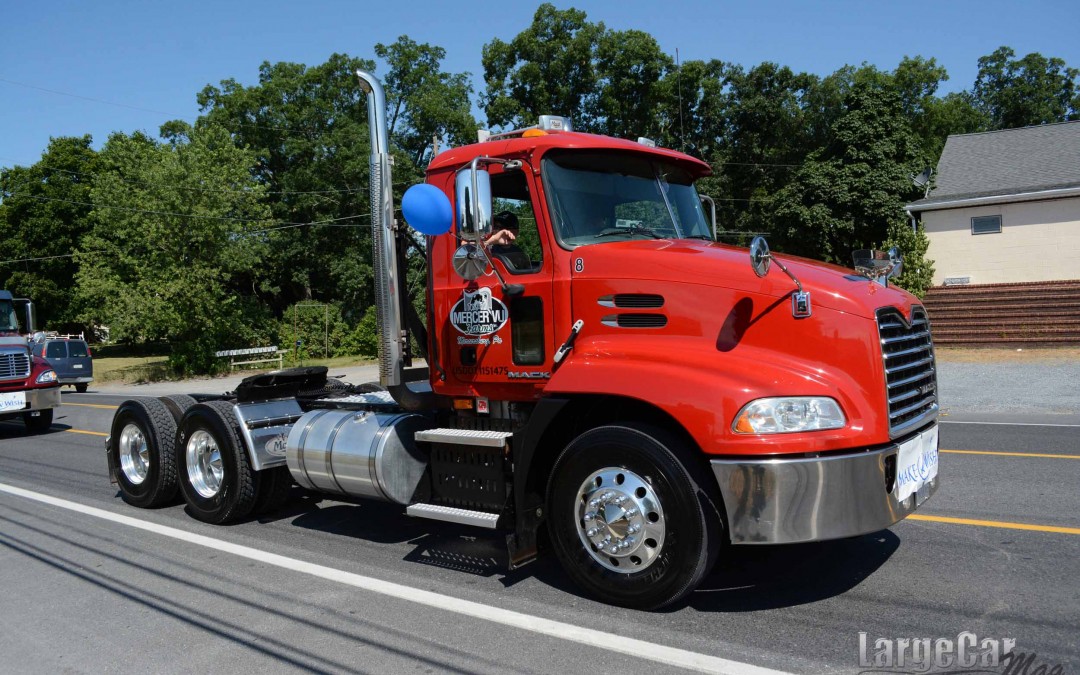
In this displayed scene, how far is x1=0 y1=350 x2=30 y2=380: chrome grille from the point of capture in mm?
13953

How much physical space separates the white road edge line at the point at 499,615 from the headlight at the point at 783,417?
3.73ft

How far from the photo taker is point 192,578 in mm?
5660

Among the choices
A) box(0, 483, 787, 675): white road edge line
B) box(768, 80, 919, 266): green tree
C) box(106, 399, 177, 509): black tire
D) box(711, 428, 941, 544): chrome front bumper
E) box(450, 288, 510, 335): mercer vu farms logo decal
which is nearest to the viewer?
box(0, 483, 787, 675): white road edge line

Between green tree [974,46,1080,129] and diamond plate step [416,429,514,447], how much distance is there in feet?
224

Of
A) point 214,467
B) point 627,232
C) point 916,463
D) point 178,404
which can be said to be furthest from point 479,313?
point 178,404

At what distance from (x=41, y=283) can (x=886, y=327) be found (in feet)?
206

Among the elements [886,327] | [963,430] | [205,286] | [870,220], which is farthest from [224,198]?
[886,327]

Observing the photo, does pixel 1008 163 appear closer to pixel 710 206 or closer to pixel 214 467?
pixel 710 206

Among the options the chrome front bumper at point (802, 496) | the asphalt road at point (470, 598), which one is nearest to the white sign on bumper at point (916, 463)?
the chrome front bumper at point (802, 496)

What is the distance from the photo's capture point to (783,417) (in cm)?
412

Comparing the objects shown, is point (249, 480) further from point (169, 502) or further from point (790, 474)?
point (790, 474)

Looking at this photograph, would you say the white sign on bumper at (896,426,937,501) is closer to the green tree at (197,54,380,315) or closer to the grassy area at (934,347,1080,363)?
the grassy area at (934,347,1080,363)

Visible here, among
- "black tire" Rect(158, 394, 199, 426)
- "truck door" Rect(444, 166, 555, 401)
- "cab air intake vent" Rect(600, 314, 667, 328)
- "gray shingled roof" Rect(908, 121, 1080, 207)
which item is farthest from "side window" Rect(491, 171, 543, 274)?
"gray shingled roof" Rect(908, 121, 1080, 207)

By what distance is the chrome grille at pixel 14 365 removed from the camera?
549 inches
